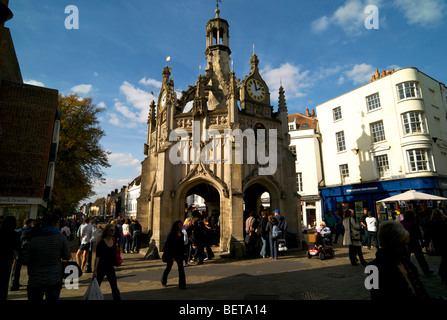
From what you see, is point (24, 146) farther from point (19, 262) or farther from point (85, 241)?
point (19, 262)

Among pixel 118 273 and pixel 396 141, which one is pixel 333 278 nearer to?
pixel 118 273

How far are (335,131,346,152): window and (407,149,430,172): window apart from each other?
19.2 ft

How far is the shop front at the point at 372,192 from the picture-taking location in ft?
63.5

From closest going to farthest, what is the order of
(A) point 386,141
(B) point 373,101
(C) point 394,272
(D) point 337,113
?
(C) point 394,272
(A) point 386,141
(B) point 373,101
(D) point 337,113

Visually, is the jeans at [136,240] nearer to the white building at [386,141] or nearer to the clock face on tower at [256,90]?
the clock face on tower at [256,90]

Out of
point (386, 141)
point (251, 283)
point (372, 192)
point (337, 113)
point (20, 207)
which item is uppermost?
point (337, 113)

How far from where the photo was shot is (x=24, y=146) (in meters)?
16.0

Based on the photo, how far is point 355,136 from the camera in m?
24.4

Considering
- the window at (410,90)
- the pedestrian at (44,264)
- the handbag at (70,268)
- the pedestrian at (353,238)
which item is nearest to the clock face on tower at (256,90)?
the pedestrian at (353,238)

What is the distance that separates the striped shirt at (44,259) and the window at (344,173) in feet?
84.0

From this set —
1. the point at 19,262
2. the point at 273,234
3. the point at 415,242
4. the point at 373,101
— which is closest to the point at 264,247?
the point at 273,234

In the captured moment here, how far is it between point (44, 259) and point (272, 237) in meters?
8.65

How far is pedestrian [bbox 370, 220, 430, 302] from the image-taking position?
2129mm
